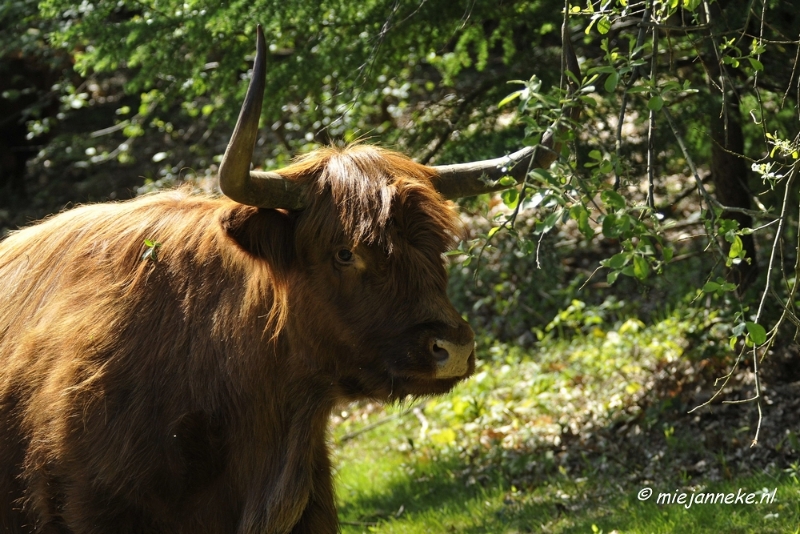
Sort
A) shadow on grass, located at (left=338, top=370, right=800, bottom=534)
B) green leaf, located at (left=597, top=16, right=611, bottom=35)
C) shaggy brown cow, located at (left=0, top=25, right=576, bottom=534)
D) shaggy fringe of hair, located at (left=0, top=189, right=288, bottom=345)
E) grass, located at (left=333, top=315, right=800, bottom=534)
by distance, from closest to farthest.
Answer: green leaf, located at (left=597, top=16, right=611, bottom=35) → shaggy brown cow, located at (left=0, top=25, right=576, bottom=534) → shaggy fringe of hair, located at (left=0, top=189, right=288, bottom=345) → shadow on grass, located at (left=338, top=370, right=800, bottom=534) → grass, located at (left=333, top=315, right=800, bottom=534)

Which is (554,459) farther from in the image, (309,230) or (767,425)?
(309,230)

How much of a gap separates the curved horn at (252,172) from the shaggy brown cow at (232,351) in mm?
14

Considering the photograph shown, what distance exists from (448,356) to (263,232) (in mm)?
1043

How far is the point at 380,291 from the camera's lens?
4.06 metres

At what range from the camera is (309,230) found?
4.22 metres

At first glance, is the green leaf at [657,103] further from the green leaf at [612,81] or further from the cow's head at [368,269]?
the cow's head at [368,269]

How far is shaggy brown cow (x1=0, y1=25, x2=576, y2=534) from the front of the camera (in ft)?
13.3

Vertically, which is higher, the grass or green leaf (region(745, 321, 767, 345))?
green leaf (region(745, 321, 767, 345))

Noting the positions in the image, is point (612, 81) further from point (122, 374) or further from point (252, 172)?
point (122, 374)

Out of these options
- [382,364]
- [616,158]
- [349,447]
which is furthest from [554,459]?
[616,158]

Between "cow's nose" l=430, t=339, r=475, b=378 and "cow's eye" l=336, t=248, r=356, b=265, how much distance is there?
1.80 ft

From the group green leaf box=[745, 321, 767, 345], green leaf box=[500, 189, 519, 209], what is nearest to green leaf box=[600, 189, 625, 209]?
green leaf box=[500, 189, 519, 209]

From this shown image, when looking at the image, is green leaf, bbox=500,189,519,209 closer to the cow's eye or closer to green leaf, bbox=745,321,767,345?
green leaf, bbox=745,321,767,345

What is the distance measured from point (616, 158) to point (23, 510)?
3.22 meters
